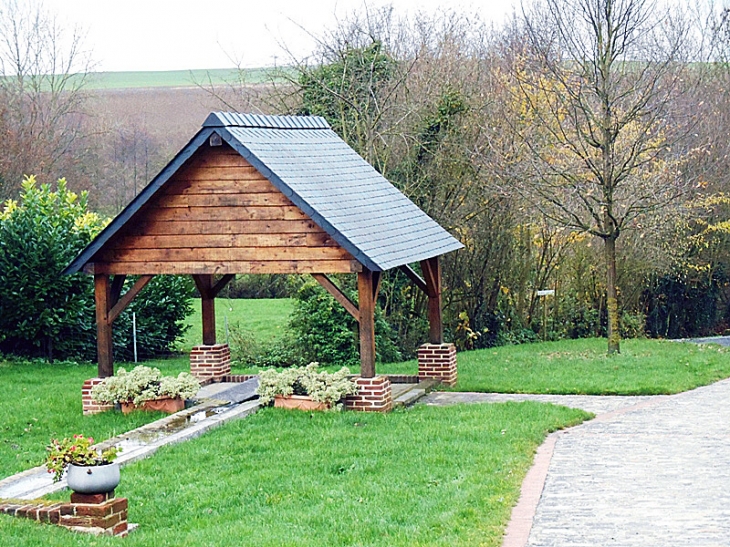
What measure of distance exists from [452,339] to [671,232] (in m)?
6.36

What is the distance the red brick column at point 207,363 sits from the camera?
1639cm

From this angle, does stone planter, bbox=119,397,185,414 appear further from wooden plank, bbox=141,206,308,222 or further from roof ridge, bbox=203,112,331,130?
roof ridge, bbox=203,112,331,130

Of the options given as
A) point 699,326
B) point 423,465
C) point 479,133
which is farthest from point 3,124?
point 423,465

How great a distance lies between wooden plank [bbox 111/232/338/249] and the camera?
1296cm

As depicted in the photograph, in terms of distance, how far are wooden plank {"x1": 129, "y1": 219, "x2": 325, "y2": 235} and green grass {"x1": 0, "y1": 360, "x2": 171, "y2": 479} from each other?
2.52 metres

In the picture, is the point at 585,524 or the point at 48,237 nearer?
the point at 585,524

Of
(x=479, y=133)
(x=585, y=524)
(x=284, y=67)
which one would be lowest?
(x=585, y=524)

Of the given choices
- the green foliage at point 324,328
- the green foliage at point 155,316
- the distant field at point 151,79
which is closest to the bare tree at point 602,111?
the green foliage at point 324,328

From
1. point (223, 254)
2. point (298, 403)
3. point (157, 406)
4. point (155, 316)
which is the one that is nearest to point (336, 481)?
point (298, 403)

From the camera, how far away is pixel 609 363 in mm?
17859

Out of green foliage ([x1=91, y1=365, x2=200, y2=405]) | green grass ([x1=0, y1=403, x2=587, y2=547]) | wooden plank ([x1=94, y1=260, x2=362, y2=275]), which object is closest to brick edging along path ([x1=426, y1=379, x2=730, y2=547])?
green grass ([x1=0, y1=403, x2=587, y2=547])

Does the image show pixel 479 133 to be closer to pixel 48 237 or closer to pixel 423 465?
pixel 48 237

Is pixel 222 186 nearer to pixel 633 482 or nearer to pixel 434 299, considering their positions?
pixel 434 299

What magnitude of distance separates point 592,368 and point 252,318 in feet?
33.6
